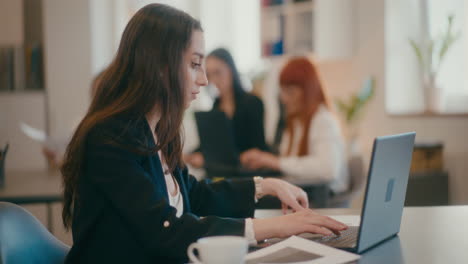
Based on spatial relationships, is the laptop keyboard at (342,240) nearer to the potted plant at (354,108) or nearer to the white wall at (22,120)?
the potted plant at (354,108)

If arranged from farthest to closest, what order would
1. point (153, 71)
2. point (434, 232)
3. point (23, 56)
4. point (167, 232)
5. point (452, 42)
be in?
point (23, 56), point (452, 42), point (434, 232), point (153, 71), point (167, 232)

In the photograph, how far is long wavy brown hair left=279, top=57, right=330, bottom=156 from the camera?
3.17m

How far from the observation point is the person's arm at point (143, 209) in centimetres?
122

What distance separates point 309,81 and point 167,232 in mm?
2077

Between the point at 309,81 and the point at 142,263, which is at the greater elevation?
the point at 309,81

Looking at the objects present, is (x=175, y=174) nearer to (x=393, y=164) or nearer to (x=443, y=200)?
(x=393, y=164)

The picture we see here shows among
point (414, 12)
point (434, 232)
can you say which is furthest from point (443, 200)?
point (434, 232)

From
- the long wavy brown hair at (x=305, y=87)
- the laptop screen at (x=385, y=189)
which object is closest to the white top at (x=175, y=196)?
the laptop screen at (x=385, y=189)

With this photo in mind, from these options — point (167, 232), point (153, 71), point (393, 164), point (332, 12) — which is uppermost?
point (332, 12)

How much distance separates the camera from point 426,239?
1358 millimetres

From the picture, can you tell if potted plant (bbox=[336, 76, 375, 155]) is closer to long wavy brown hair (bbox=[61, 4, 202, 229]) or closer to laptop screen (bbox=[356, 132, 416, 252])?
laptop screen (bbox=[356, 132, 416, 252])

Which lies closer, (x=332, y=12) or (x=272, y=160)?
(x=272, y=160)

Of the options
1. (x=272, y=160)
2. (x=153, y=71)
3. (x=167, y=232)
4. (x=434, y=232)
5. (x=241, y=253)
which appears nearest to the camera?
(x=241, y=253)

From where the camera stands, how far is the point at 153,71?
1.33 m
